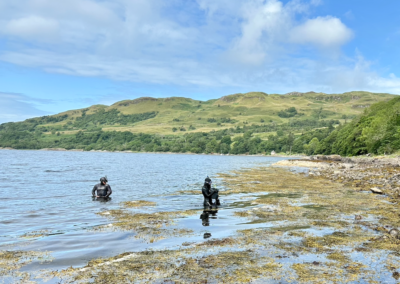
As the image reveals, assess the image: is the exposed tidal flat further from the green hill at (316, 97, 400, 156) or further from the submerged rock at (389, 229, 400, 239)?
the green hill at (316, 97, 400, 156)

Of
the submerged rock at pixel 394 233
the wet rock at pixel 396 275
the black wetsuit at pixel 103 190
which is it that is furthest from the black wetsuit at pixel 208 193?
the wet rock at pixel 396 275

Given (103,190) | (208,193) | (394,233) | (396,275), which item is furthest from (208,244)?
(103,190)

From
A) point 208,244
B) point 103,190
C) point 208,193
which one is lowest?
point 208,244

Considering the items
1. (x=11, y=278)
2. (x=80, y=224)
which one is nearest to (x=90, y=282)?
(x=11, y=278)

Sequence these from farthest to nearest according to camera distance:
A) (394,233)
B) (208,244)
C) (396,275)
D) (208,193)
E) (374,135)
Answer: (374,135) < (208,193) < (394,233) < (208,244) < (396,275)

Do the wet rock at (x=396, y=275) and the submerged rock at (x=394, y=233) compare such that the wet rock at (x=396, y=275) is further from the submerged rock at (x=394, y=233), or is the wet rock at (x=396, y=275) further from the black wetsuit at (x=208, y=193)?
the black wetsuit at (x=208, y=193)

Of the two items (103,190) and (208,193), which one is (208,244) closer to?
(208,193)

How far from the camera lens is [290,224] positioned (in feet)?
45.3

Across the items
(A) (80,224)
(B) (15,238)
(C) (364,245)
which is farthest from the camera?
(A) (80,224)

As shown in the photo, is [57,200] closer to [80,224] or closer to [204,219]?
[80,224]

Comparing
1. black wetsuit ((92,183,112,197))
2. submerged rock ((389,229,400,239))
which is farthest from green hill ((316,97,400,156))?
black wetsuit ((92,183,112,197))

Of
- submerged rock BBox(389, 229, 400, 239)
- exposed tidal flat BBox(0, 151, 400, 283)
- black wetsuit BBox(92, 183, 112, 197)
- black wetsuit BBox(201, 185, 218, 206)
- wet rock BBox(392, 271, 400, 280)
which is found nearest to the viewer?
wet rock BBox(392, 271, 400, 280)

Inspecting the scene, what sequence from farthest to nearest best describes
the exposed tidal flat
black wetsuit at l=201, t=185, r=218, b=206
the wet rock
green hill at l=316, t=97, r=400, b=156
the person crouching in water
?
green hill at l=316, t=97, r=400, b=156
black wetsuit at l=201, t=185, r=218, b=206
the person crouching in water
the exposed tidal flat
the wet rock

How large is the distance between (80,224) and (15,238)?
3.16 metres
